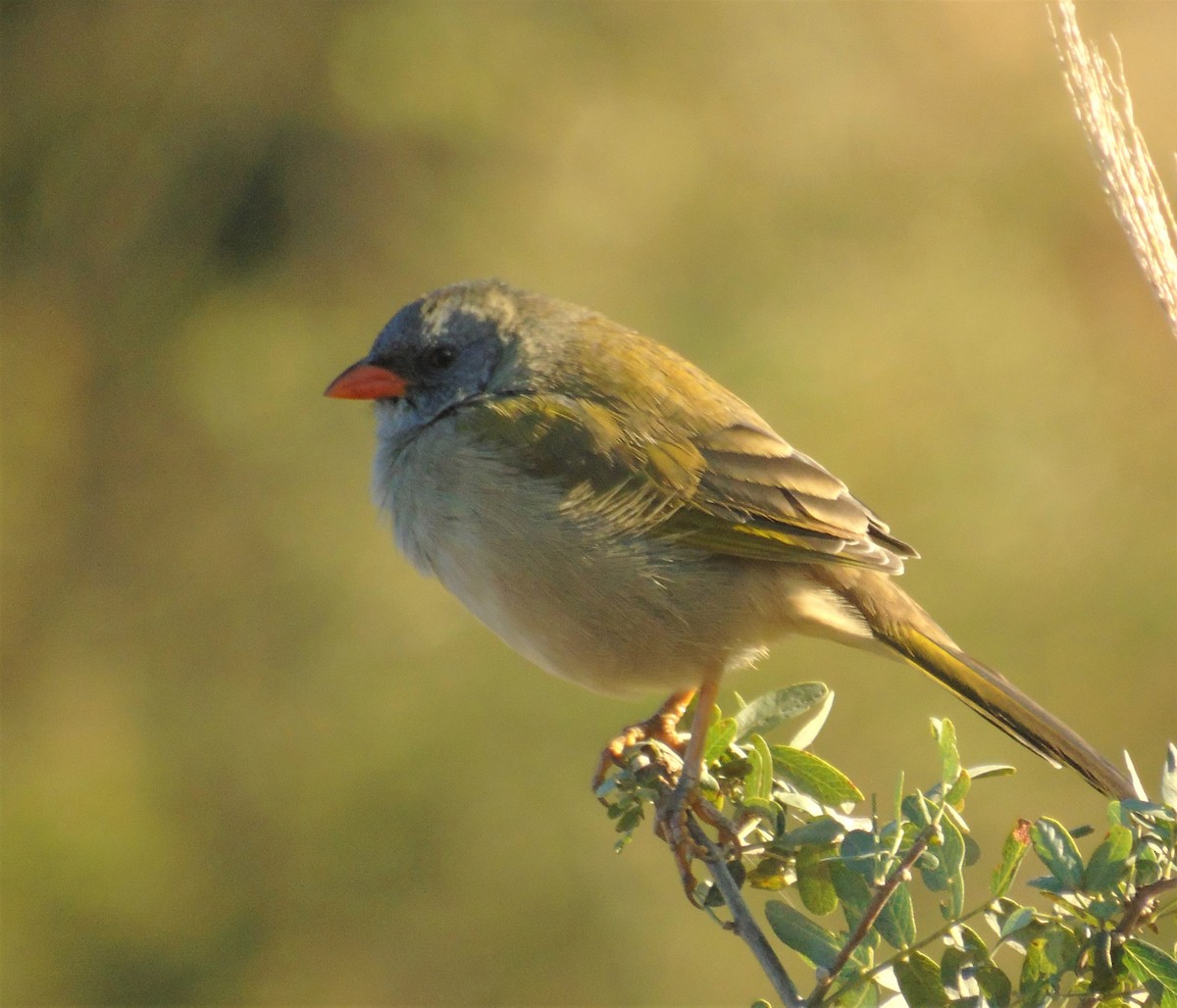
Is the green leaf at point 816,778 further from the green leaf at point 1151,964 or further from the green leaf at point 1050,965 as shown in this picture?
the green leaf at point 1151,964

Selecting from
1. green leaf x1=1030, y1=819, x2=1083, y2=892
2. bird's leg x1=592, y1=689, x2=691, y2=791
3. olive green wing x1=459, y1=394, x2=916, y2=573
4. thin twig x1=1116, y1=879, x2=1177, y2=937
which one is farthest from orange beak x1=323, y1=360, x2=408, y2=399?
thin twig x1=1116, y1=879, x2=1177, y2=937

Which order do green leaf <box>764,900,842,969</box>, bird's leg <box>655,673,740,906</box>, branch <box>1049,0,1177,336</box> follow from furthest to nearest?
bird's leg <box>655,673,740,906</box>
green leaf <box>764,900,842,969</box>
branch <box>1049,0,1177,336</box>

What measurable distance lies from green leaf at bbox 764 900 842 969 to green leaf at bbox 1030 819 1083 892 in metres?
0.35

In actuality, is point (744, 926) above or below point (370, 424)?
above

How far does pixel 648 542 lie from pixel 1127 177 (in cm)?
184

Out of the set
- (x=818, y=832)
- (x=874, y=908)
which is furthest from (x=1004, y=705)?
(x=874, y=908)

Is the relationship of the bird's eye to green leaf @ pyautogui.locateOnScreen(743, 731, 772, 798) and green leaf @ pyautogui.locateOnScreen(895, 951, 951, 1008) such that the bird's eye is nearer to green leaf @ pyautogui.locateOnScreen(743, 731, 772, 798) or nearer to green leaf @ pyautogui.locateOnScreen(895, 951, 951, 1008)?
green leaf @ pyautogui.locateOnScreen(743, 731, 772, 798)

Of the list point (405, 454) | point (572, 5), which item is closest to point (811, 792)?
point (405, 454)

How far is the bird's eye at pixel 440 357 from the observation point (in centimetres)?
427

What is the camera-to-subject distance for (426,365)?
427 cm

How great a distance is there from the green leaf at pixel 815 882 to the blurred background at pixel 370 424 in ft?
13.2

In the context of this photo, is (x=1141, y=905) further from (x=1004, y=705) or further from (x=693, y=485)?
(x=693, y=485)

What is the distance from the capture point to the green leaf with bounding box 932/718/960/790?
6.82ft

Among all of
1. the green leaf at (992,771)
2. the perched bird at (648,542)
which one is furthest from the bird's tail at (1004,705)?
the green leaf at (992,771)
